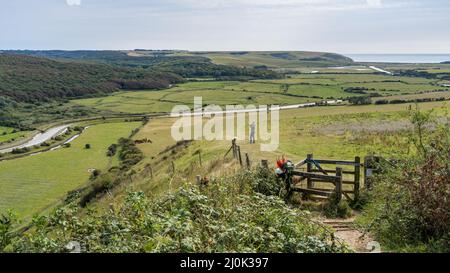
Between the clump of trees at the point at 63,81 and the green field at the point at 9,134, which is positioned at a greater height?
the clump of trees at the point at 63,81

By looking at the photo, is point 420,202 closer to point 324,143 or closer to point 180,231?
point 180,231

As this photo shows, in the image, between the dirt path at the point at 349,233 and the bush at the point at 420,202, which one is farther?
the dirt path at the point at 349,233

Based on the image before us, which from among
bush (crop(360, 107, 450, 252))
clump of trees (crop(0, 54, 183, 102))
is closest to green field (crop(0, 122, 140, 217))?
bush (crop(360, 107, 450, 252))

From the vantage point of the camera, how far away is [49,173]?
197 feet

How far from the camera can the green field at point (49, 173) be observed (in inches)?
1923

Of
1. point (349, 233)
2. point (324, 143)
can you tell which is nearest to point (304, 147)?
point (324, 143)

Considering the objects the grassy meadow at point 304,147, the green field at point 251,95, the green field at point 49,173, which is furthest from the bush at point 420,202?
the green field at point 251,95

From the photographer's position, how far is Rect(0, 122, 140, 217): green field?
48.8 m

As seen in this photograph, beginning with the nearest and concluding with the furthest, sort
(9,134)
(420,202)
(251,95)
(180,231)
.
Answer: (180,231), (420,202), (9,134), (251,95)

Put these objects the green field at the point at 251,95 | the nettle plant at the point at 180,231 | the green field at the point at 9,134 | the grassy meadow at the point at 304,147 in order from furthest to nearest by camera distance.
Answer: the green field at the point at 251,95, the green field at the point at 9,134, the grassy meadow at the point at 304,147, the nettle plant at the point at 180,231

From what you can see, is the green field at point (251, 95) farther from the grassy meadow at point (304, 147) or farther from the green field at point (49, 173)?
the grassy meadow at point (304, 147)

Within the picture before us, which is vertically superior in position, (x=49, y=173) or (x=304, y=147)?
(x=304, y=147)
